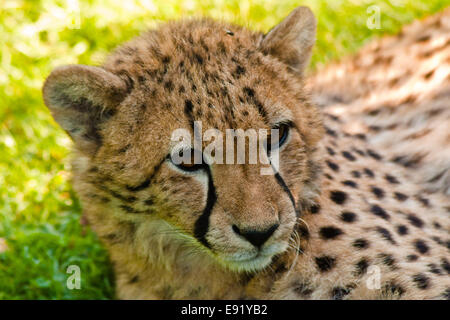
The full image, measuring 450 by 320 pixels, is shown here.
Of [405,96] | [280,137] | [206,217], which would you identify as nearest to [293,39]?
[280,137]

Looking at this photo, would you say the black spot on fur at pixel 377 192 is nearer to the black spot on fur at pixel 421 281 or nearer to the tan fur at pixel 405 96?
the tan fur at pixel 405 96

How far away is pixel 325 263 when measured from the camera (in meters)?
2.94

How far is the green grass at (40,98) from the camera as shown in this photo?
3.73 m

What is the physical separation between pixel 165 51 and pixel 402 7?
351 centimetres

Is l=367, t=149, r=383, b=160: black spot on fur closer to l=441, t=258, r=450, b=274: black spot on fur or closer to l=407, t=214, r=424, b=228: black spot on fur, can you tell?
l=407, t=214, r=424, b=228: black spot on fur

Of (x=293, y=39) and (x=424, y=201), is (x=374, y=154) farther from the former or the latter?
(x=293, y=39)

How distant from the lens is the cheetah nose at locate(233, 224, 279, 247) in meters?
2.48

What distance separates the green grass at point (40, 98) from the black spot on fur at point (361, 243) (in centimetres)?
137

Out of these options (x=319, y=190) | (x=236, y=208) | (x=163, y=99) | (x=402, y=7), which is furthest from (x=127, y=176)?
(x=402, y=7)

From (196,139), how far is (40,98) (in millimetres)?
2536

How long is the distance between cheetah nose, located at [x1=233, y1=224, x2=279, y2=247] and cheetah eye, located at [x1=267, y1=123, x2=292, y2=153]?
35 cm

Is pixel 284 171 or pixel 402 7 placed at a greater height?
pixel 402 7

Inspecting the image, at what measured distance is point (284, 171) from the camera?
9.04 feet
